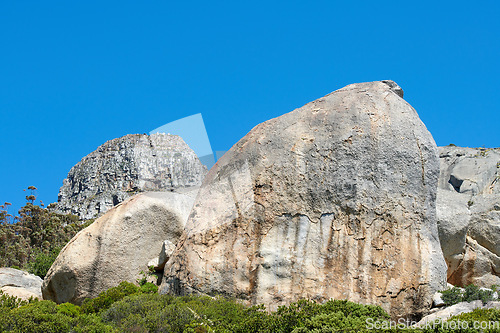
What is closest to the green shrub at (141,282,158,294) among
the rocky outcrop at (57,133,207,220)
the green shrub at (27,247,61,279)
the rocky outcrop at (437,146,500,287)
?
the rocky outcrop at (437,146,500,287)

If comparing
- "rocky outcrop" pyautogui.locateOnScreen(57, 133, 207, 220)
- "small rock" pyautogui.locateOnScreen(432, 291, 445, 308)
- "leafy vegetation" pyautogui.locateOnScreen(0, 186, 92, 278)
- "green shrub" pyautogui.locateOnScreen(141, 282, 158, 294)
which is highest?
"rocky outcrop" pyautogui.locateOnScreen(57, 133, 207, 220)

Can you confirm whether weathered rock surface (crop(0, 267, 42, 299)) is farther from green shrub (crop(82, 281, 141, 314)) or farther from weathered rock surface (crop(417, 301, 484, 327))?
weathered rock surface (crop(417, 301, 484, 327))

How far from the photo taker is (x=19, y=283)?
26.3 m

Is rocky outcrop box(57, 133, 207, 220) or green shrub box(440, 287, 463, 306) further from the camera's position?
rocky outcrop box(57, 133, 207, 220)

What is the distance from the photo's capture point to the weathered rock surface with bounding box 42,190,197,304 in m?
21.1

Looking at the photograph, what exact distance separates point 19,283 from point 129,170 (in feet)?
444

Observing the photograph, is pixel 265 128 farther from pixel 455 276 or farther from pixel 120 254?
pixel 455 276

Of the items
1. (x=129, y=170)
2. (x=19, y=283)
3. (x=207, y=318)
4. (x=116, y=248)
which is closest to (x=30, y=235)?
(x=19, y=283)

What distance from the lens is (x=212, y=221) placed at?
18422mm

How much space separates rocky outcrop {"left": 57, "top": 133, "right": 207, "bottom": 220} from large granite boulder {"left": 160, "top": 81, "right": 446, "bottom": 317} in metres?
129

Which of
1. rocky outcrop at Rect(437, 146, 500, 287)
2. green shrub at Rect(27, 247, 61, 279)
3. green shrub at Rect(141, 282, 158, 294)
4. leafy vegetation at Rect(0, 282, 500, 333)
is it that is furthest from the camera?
green shrub at Rect(27, 247, 61, 279)

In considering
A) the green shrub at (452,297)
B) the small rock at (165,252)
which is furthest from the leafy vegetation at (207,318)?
the small rock at (165,252)

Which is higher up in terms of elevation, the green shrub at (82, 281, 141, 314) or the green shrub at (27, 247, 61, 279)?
the green shrub at (27, 247, 61, 279)

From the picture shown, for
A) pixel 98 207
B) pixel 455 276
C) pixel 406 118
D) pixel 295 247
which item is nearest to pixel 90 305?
pixel 295 247
